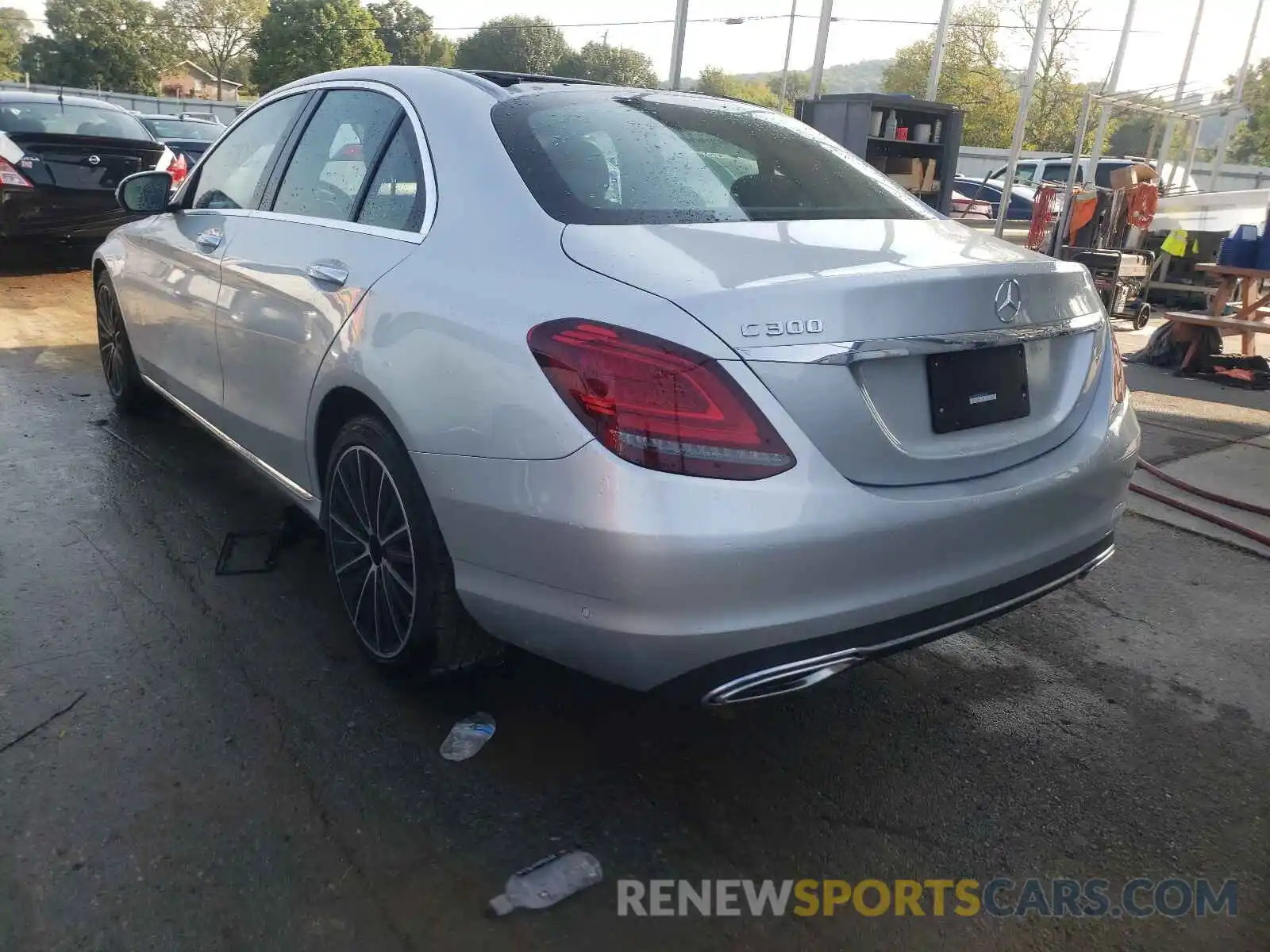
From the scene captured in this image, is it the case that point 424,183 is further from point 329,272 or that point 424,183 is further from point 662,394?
point 662,394

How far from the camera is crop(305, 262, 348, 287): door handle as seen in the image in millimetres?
2846

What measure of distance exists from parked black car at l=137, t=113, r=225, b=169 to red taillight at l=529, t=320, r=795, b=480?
48.0 ft

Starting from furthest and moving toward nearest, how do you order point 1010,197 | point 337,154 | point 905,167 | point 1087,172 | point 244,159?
point 1010,197 → point 1087,172 → point 905,167 → point 244,159 → point 337,154

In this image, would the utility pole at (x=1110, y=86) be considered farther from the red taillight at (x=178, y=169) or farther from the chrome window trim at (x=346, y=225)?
the chrome window trim at (x=346, y=225)

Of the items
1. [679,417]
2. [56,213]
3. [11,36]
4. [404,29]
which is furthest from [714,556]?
[11,36]

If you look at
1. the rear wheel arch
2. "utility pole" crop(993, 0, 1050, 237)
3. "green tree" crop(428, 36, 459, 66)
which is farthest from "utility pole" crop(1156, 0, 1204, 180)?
"green tree" crop(428, 36, 459, 66)

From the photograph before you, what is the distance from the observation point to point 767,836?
2.33 m

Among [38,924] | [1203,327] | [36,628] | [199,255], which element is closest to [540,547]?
[38,924]

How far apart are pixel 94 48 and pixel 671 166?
83924 millimetres

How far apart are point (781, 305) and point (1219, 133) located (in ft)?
61.9

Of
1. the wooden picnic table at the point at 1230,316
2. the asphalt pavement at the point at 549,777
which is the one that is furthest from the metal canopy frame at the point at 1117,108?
the asphalt pavement at the point at 549,777

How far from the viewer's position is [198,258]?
385cm

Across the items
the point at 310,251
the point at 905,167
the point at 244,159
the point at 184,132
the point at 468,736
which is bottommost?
the point at 468,736

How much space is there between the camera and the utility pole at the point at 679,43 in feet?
51.6
